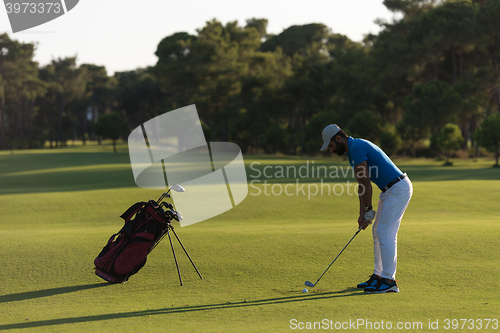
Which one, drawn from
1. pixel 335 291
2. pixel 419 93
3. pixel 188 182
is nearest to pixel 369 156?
pixel 335 291

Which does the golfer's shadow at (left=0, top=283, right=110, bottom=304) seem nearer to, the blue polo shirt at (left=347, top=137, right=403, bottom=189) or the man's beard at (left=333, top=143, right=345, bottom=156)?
the man's beard at (left=333, top=143, right=345, bottom=156)

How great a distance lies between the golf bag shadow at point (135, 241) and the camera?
21.9 feet

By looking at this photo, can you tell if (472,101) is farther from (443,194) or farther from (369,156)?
(369,156)

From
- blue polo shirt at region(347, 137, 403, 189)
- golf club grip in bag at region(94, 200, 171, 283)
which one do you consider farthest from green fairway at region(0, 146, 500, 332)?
blue polo shirt at region(347, 137, 403, 189)

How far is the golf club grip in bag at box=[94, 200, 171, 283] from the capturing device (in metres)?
6.67

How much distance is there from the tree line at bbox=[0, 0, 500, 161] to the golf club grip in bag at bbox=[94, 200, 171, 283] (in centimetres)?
3055

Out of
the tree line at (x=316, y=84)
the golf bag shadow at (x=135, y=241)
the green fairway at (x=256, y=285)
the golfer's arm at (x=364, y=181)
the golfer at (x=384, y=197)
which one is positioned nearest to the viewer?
the green fairway at (x=256, y=285)

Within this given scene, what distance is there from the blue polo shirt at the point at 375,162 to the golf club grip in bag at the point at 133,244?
2761 mm

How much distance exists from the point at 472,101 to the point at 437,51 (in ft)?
19.7

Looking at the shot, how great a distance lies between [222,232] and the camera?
10.0m

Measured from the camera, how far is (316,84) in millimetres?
60000

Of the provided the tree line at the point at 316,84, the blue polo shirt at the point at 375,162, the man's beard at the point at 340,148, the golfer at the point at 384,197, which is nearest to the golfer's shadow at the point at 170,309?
the golfer at the point at 384,197

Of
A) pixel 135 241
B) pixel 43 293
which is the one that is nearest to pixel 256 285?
pixel 135 241

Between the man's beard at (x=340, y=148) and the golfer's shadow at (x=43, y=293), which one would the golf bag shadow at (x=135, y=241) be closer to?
the golfer's shadow at (x=43, y=293)
